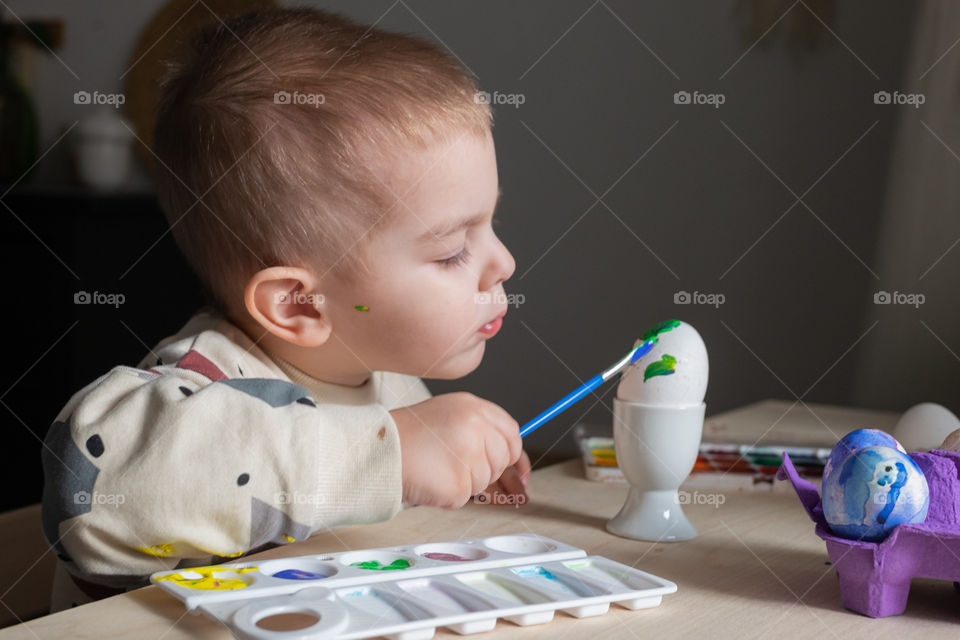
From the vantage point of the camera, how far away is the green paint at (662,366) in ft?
2.38

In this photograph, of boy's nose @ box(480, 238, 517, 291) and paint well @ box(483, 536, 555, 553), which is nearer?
paint well @ box(483, 536, 555, 553)

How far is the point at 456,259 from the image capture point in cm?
85

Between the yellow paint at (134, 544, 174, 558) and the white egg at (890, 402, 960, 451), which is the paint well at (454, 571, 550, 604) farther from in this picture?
the white egg at (890, 402, 960, 451)

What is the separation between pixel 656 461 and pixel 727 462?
0.23 metres

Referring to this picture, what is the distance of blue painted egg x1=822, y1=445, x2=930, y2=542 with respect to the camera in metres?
0.55

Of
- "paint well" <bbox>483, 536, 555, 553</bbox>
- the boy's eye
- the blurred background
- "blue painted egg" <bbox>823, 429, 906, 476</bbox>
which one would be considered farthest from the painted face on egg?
the blurred background

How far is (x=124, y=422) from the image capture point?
0.61 meters

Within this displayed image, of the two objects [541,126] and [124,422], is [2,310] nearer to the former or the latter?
[541,126]

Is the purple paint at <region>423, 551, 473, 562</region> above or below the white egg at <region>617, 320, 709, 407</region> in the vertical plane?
below

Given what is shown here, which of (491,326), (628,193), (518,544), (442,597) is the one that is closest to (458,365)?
(491,326)

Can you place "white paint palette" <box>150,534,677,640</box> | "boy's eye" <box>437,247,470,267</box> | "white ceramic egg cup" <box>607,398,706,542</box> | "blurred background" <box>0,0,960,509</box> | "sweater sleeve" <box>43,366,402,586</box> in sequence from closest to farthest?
"white paint palette" <box>150,534,677,640</box>, "sweater sleeve" <box>43,366,402,586</box>, "white ceramic egg cup" <box>607,398,706,542</box>, "boy's eye" <box>437,247,470,267</box>, "blurred background" <box>0,0,960,509</box>

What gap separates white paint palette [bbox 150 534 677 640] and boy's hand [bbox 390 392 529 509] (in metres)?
0.05

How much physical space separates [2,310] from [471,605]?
180 centimetres

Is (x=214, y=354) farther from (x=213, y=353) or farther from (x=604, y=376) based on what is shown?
(x=604, y=376)
